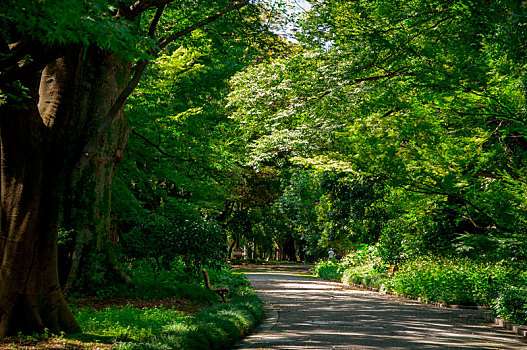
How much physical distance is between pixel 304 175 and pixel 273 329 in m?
23.6

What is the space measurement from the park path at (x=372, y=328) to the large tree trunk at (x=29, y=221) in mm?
3158

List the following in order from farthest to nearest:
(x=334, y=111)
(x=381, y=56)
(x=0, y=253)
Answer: (x=334, y=111)
(x=381, y=56)
(x=0, y=253)

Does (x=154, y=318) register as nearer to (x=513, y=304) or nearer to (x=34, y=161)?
(x=34, y=161)

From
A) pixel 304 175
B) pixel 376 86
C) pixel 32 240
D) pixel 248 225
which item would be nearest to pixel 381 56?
pixel 376 86

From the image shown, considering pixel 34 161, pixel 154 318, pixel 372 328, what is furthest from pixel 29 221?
pixel 372 328

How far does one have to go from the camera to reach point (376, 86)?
748 inches

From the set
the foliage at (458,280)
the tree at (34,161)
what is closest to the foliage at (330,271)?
the foliage at (458,280)

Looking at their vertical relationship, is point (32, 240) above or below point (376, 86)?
below

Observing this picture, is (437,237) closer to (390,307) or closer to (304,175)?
(390,307)

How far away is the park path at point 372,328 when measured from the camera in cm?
878

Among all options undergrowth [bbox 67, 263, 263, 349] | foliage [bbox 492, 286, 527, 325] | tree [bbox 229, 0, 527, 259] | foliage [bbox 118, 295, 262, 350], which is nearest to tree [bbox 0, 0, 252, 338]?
undergrowth [bbox 67, 263, 263, 349]

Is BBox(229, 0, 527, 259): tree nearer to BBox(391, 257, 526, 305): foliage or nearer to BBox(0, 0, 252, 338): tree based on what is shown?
BBox(391, 257, 526, 305): foliage

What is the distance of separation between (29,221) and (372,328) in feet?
23.1

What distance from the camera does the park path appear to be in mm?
8781
